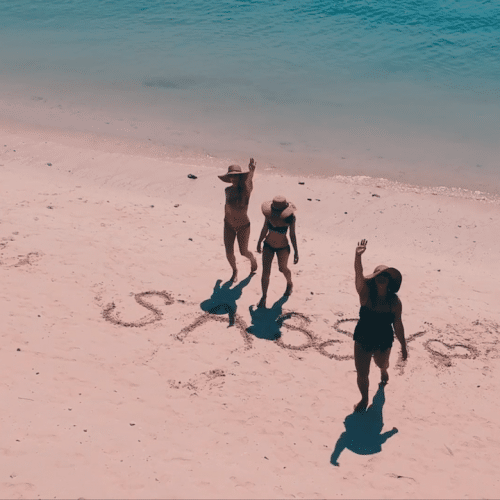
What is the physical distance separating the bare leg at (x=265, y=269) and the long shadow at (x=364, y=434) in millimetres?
2459

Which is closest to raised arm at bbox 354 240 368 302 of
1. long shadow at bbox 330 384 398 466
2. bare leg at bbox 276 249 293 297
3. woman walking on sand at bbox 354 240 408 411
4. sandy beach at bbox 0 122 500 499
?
woman walking on sand at bbox 354 240 408 411

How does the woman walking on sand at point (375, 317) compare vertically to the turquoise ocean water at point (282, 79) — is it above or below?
below

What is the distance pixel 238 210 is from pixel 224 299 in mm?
1386

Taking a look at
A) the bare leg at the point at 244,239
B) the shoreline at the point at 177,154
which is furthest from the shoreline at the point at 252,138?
the bare leg at the point at 244,239

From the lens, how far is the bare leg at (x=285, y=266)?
879 cm

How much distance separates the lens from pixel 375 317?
6574mm

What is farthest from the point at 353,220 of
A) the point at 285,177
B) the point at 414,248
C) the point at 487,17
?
the point at 487,17

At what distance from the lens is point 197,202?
→ 519 inches

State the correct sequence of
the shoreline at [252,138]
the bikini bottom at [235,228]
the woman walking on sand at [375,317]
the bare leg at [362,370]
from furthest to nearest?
the shoreline at [252,138] < the bikini bottom at [235,228] < the bare leg at [362,370] < the woman walking on sand at [375,317]

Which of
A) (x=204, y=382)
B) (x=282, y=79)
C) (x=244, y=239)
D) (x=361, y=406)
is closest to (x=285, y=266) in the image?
(x=244, y=239)

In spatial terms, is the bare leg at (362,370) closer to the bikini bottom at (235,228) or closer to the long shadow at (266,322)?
the long shadow at (266,322)

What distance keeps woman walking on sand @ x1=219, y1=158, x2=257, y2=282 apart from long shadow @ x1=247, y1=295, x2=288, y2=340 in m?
1.00

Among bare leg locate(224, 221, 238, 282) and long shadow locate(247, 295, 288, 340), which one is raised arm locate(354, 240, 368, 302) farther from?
bare leg locate(224, 221, 238, 282)

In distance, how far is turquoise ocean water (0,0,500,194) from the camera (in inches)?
701
